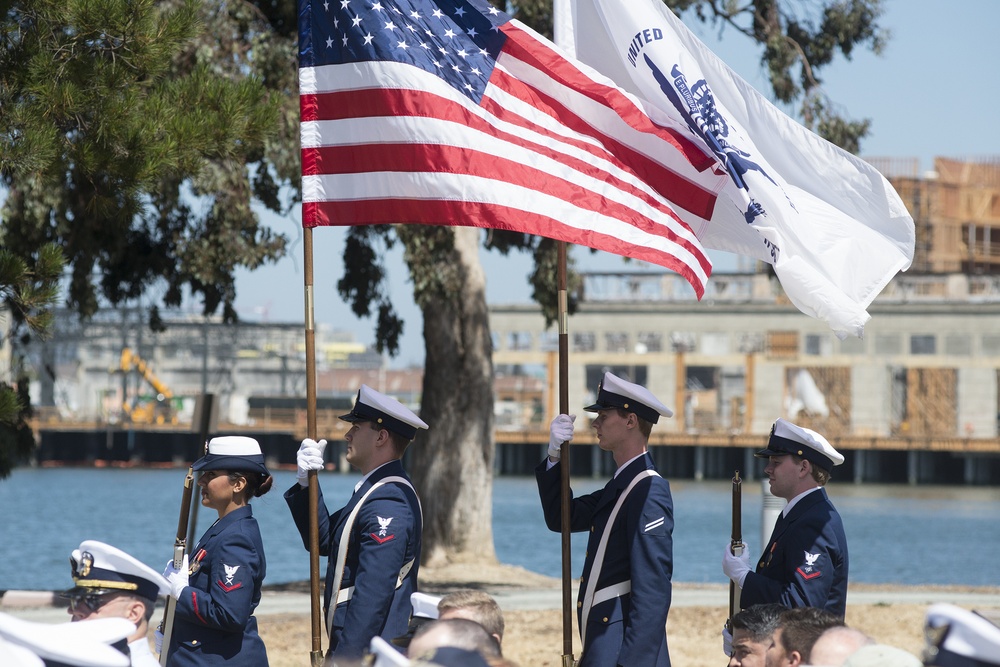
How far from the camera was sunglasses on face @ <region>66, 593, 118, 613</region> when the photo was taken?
4887mm

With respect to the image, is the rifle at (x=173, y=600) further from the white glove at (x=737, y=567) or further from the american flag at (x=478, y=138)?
the white glove at (x=737, y=567)

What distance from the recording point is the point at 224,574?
582 centimetres

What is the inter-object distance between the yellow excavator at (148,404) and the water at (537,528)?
781 inches

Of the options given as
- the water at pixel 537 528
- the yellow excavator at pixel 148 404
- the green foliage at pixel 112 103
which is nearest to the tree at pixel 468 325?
the water at pixel 537 528

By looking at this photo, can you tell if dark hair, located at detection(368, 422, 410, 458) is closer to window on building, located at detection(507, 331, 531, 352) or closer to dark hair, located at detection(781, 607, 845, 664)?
dark hair, located at detection(781, 607, 845, 664)

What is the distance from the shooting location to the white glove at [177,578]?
575cm

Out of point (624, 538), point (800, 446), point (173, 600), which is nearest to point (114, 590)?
point (173, 600)

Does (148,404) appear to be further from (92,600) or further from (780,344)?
(92,600)

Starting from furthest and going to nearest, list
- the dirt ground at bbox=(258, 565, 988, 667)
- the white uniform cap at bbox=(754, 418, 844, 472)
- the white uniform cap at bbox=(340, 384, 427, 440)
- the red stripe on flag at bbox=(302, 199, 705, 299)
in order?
the dirt ground at bbox=(258, 565, 988, 667)
the red stripe on flag at bbox=(302, 199, 705, 299)
the white uniform cap at bbox=(754, 418, 844, 472)
the white uniform cap at bbox=(340, 384, 427, 440)

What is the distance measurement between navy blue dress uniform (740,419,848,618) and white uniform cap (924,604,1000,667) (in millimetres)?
2475

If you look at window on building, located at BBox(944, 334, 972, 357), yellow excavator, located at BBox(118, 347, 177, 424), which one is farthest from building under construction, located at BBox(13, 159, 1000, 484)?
yellow excavator, located at BBox(118, 347, 177, 424)

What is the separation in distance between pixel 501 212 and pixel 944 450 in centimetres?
7618

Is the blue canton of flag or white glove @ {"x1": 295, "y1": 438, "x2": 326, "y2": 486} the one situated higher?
the blue canton of flag

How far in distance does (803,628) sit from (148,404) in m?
112
